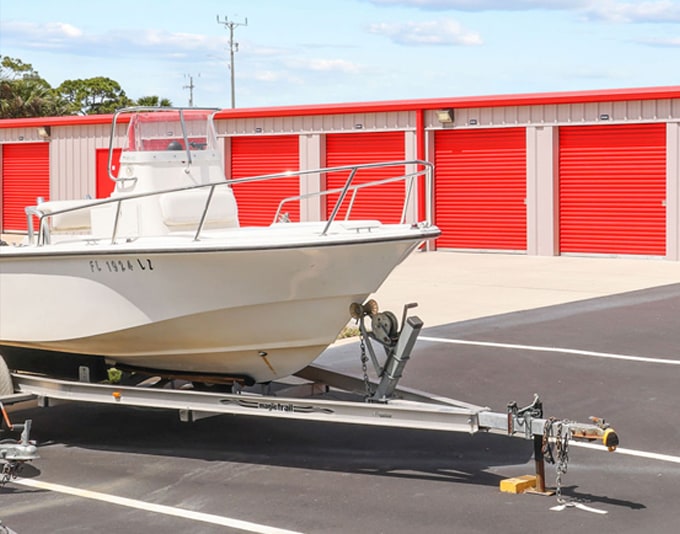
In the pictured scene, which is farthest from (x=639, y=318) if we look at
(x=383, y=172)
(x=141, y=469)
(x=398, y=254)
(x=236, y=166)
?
(x=236, y=166)

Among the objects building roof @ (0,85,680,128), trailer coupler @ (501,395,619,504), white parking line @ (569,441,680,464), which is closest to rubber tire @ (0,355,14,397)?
trailer coupler @ (501,395,619,504)

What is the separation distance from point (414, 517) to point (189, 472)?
173cm

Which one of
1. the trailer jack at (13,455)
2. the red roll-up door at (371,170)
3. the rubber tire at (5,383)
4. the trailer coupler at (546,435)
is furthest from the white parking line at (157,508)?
the red roll-up door at (371,170)

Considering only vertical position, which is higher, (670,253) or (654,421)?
(670,253)

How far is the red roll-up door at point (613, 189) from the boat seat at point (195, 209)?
14.4m

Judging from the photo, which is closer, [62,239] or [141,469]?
[141,469]

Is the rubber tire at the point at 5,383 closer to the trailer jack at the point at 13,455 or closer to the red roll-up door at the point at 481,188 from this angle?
the trailer jack at the point at 13,455

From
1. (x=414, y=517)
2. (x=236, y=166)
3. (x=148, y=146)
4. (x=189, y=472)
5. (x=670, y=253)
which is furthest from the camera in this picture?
(x=236, y=166)

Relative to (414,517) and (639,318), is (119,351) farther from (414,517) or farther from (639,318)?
(639,318)

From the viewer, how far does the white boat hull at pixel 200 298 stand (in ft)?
24.2

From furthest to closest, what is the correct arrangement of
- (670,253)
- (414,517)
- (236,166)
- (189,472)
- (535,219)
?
(236,166) < (535,219) < (670,253) < (189,472) < (414,517)

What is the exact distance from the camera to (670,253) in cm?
2161

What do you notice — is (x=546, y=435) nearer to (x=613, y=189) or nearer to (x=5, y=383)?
(x=5, y=383)

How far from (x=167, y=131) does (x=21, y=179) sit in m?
23.9
